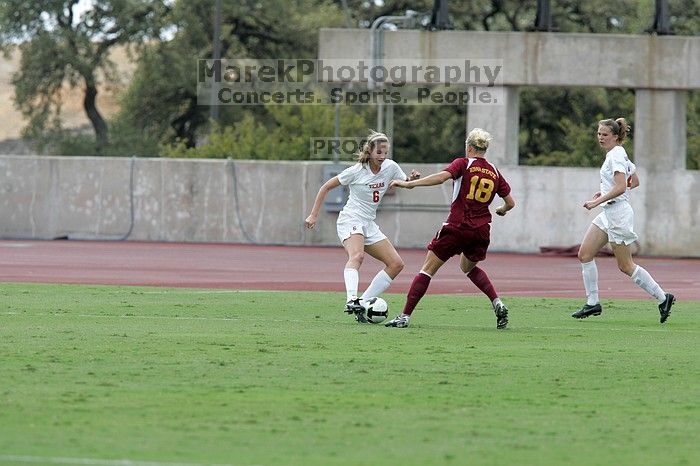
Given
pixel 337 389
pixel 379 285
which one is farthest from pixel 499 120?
pixel 337 389

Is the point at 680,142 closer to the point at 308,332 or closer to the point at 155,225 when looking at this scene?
the point at 155,225

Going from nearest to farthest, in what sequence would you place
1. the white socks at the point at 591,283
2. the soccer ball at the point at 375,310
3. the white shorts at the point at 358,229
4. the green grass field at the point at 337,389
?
the green grass field at the point at 337,389 < the soccer ball at the point at 375,310 < the white shorts at the point at 358,229 < the white socks at the point at 591,283

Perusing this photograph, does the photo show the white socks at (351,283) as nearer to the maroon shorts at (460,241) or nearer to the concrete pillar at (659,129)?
the maroon shorts at (460,241)

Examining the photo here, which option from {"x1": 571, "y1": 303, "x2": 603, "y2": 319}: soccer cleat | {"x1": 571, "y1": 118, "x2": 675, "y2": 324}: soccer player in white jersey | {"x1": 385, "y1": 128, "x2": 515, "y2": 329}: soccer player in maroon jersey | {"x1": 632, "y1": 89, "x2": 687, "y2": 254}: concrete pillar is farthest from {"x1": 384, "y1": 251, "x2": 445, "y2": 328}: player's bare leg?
{"x1": 632, "y1": 89, "x2": 687, "y2": 254}: concrete pillar

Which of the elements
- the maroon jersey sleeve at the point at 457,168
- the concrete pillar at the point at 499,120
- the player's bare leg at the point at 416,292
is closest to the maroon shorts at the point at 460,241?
the player's bare leg at the point at 416,292

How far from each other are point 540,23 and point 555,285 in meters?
12.1

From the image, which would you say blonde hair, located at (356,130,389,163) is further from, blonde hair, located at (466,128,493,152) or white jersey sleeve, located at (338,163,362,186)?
blonde hair, located at (466,128,493,152)

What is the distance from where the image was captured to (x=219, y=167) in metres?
36.0

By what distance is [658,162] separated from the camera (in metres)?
33.4

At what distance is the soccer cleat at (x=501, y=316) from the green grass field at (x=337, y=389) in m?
0.18

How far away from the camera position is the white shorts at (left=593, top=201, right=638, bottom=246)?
15.5 m

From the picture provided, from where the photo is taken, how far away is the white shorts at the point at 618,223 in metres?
15.5

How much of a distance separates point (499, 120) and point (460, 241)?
19876 mm

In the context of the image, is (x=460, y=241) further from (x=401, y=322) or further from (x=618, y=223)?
(x=618, y=223)
